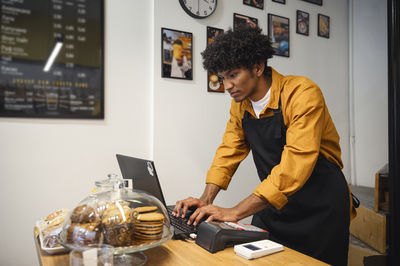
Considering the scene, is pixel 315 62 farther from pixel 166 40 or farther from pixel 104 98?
pixel 104 98

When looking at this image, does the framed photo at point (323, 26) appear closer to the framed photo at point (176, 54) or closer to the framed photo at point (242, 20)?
the framed photo at point (242, 20)

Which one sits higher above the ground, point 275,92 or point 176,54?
point 176,54

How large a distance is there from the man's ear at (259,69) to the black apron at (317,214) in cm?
20

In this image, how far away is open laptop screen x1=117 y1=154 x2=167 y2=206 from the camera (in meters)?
1.11

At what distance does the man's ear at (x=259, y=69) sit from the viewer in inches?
56.4

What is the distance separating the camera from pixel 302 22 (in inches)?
105

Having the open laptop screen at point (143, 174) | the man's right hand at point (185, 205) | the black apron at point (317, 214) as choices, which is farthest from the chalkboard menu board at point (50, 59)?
the black apron at point (317, 214)

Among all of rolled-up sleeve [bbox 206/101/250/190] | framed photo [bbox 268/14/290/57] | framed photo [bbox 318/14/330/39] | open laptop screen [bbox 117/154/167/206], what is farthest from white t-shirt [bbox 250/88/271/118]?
framed photo [bbox 318/14/330/39]

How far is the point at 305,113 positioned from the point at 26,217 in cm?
157

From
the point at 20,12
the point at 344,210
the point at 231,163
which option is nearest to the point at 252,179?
the point at 231,163

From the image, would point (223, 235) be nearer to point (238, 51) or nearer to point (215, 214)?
point (215, 214)

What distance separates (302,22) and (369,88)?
90cm

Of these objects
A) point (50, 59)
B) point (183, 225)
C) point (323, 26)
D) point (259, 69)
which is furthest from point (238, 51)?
point (323, 26)

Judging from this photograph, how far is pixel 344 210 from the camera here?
1.36m
